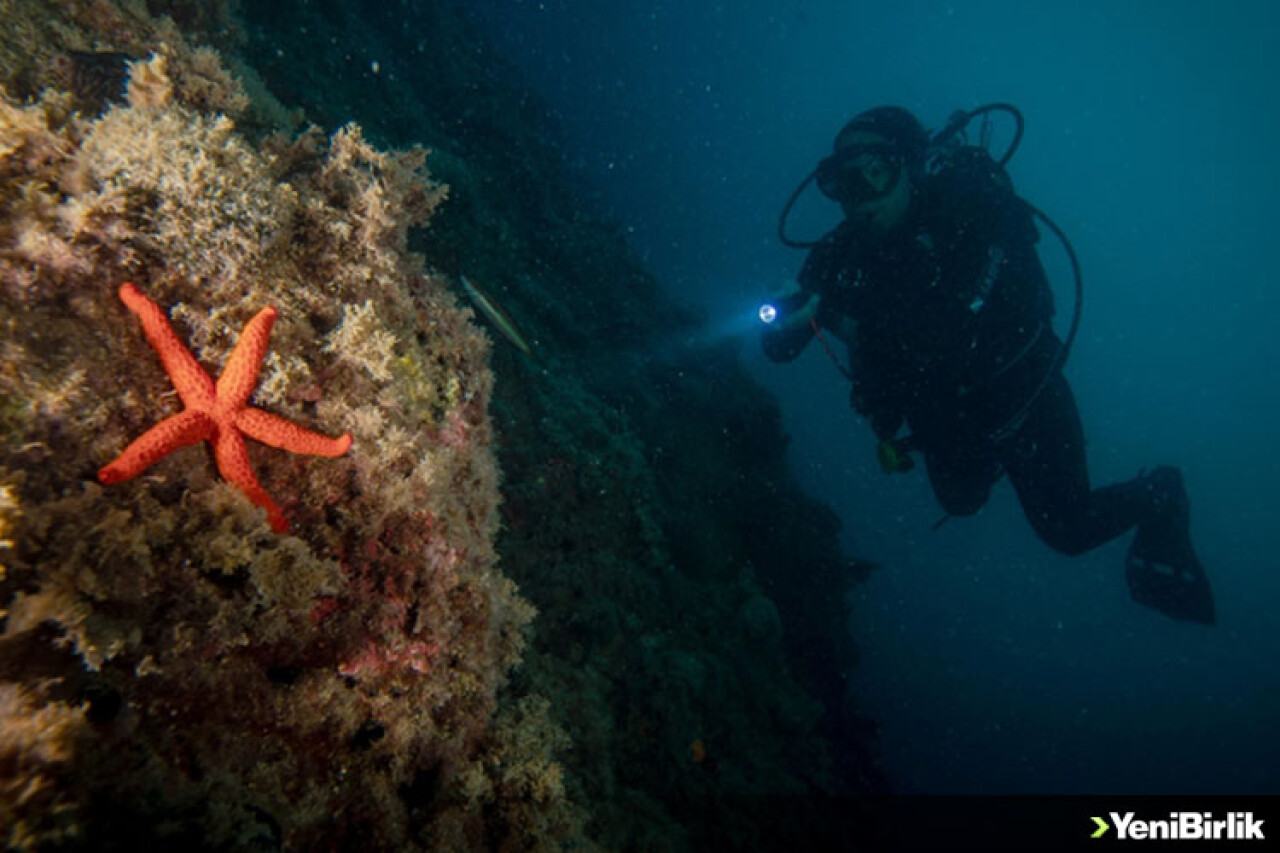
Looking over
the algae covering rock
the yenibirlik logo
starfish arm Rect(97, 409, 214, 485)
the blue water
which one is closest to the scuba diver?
the blue water

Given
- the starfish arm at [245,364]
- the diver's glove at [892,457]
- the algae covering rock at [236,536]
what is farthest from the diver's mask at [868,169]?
the starfish arm at [245,364]

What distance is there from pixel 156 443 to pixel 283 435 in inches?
12.1

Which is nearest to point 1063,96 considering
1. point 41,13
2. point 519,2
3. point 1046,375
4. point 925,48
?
point 925,48

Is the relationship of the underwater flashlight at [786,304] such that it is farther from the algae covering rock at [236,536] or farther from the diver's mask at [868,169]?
the algae covering rock at [236,536]

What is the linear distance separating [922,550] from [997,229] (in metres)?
51.9

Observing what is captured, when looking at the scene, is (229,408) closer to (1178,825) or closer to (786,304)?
→ (786,304)

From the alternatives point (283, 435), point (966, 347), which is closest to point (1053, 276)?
point (966, 347)

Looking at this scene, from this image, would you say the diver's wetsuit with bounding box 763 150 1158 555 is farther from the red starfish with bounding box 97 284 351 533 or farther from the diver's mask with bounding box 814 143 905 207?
the red starfish with bounding box 97 284 351 533

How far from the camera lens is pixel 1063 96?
110500 mm

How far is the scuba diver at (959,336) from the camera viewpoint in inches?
274

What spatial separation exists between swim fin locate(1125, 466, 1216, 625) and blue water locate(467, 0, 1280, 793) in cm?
659

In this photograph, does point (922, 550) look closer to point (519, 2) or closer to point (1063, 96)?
point (519, 2)

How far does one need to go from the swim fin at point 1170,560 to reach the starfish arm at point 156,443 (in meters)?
11.2

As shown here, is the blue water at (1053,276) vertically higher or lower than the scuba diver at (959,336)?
higher
